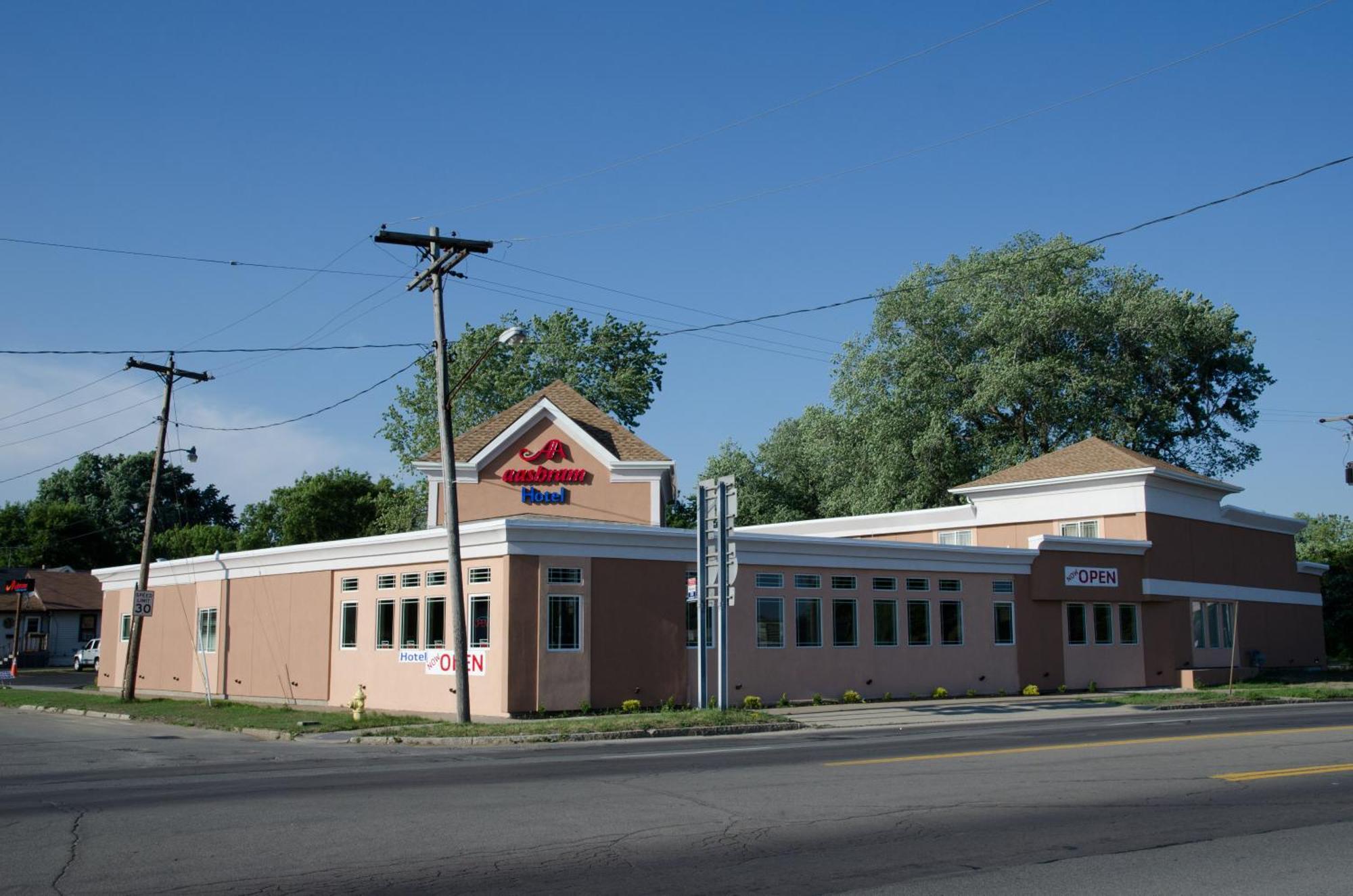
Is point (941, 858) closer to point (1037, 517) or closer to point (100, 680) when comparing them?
point (1037, 517)

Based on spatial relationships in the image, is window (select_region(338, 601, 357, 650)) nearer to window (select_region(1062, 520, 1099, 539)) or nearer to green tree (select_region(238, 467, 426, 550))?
window (select_region(1062, 520, 1099, 539))

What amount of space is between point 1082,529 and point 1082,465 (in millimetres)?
2285

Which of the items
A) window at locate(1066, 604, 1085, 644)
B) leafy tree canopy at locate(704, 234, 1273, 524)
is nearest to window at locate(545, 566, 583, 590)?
window at locate(1066, 604, 1085, 644)

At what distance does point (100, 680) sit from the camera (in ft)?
142

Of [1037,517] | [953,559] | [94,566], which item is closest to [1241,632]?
[1037,517]

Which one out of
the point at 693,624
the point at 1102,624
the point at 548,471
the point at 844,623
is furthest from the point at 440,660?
the point at 1102,624

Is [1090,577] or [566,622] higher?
[1090,577]

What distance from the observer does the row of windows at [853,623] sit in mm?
29969

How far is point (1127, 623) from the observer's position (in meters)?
38.4

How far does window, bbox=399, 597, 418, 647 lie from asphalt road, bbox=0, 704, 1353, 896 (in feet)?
32.6

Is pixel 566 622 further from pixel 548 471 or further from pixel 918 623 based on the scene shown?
pixel 918 623

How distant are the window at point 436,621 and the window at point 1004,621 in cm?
1631

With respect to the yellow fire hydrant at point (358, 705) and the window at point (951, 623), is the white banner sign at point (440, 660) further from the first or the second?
the window at point (951, 623)

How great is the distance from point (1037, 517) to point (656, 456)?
1494 cm
